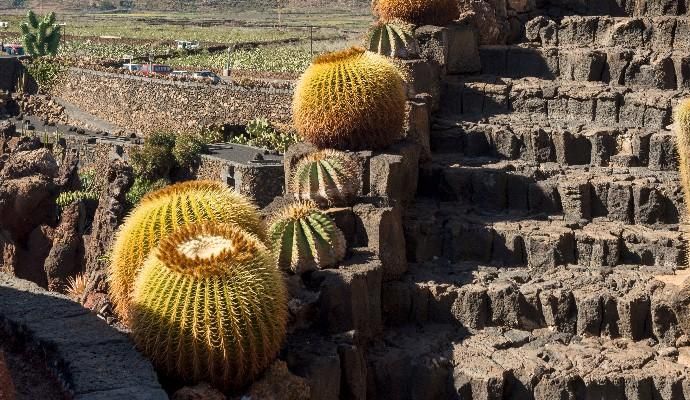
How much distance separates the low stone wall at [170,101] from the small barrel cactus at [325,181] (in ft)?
82.1

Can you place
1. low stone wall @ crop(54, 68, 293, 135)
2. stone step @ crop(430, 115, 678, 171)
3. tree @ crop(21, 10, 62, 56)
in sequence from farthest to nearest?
tree @ crop(21, 10, 62, 56) < low stone wall @ crop(54, 68, 293, 135) < stone step @ crop(430, 115, 678, 171)

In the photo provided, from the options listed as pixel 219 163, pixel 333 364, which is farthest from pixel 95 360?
pixel 219 163

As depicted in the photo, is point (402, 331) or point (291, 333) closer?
point (291, 333)

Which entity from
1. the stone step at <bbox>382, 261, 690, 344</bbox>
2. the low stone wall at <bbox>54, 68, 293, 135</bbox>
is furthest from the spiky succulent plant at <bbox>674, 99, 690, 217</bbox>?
the low stone wall at <bbox>54, 68, 293, 135</bbox>

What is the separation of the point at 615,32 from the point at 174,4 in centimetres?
14213

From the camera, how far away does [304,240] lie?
8.84 metres

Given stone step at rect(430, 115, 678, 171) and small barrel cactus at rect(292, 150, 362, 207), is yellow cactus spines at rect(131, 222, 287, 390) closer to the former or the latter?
small barrel cactus at rect(292, 150, 362, 207)

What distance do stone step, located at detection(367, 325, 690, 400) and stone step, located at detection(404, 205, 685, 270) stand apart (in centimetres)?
98

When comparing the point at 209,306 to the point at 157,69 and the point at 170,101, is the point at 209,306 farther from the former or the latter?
the point at 157,69

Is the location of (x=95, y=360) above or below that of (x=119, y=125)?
above

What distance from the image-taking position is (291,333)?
8.18 metres

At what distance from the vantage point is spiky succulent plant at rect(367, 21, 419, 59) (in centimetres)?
1222

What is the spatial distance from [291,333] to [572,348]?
2.51 metres

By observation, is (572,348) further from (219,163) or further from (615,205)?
(219,163)
